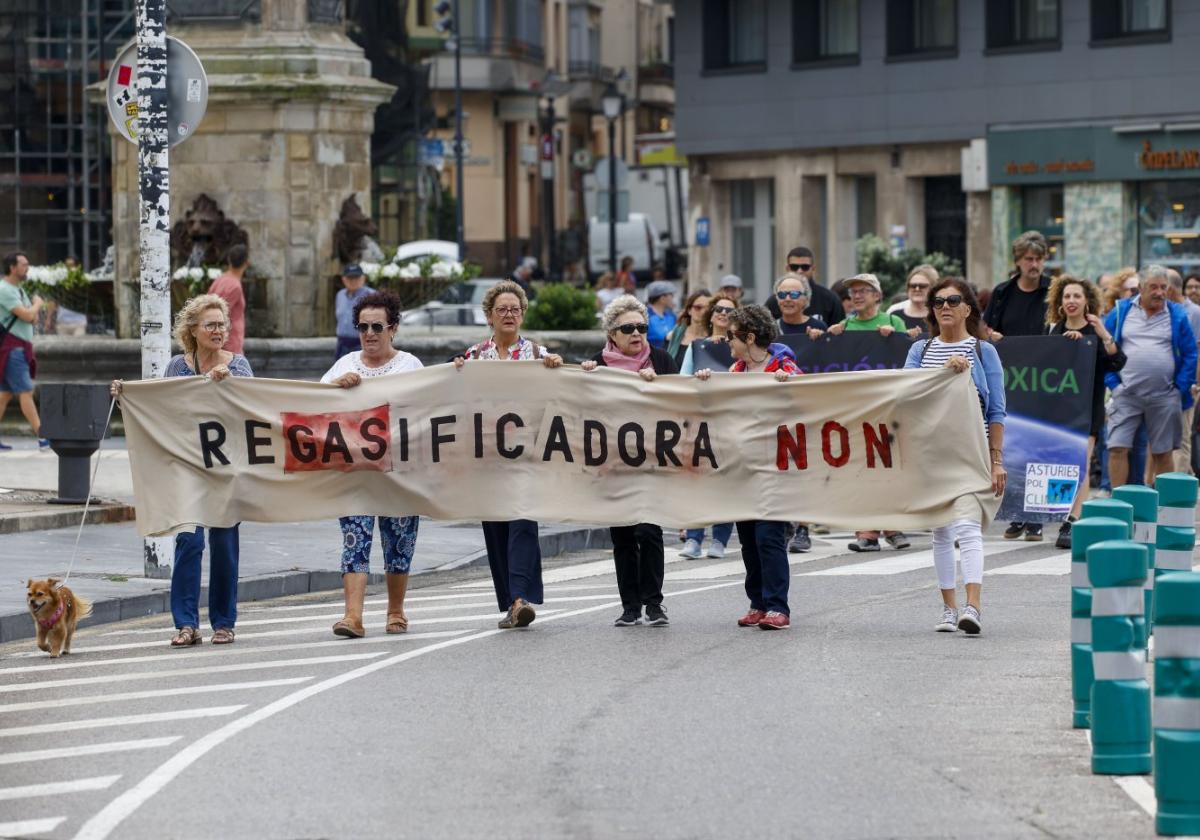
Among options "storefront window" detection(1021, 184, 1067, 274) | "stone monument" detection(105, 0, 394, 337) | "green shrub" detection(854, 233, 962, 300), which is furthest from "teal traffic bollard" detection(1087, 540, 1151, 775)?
"storefront window" detection(1021, 184, 1067, 274)

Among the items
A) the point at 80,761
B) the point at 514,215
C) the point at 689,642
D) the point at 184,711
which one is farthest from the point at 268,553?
the point at 514,215

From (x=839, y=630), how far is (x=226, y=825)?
211 inches

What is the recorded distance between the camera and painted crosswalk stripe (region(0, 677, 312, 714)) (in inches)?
432

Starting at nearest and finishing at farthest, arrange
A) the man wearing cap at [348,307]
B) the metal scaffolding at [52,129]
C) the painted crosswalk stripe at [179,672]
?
the painted crosswalk stripe at [179,672] < the man wearing cap at [348,307] < the metal scaffolding at [52,129]

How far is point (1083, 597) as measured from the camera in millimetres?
9453

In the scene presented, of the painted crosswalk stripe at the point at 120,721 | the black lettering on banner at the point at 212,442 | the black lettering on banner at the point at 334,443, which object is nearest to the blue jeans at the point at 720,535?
the black lettering on banner at the point at 334,443

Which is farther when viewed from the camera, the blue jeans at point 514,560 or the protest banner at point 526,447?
the protest banner at point 526,447

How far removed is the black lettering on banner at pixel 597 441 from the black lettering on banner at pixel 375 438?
1.11m

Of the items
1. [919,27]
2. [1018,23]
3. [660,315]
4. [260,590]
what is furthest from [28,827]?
[919,27]

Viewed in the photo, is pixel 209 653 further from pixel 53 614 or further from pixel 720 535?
pixel 720 535

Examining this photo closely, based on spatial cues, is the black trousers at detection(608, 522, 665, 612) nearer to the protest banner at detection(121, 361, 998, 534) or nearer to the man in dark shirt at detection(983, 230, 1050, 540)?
the protest banner at detection(121, 361, 998, 534)

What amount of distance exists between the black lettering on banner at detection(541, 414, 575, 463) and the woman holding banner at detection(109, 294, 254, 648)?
170 centimetres

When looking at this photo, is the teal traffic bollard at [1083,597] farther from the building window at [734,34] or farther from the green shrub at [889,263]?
the building window at [734,34]

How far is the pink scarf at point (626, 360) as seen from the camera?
13.8m
